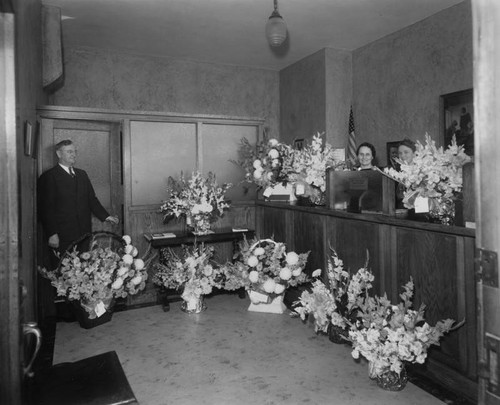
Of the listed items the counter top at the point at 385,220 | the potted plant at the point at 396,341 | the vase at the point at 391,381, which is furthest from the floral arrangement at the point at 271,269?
the vase at the point at 391,381

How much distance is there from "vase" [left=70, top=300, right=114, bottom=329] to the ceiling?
300 cm

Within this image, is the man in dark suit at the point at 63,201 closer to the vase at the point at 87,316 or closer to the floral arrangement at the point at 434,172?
the vase at the point at 87,316

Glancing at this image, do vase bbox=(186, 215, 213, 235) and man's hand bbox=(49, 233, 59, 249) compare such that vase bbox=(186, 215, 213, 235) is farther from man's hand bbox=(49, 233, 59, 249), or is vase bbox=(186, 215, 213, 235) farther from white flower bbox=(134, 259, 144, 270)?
man's hand bbox=(49, 233, 59, 249)

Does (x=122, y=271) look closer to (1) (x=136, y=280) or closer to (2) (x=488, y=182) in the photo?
(1) (x=136, y=280)

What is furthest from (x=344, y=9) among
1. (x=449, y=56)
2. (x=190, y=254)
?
(x=190, y=254)

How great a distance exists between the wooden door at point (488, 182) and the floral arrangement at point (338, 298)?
4.94 ft

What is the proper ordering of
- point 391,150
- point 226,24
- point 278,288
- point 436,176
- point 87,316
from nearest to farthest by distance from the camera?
point 436,176 < point 87,316 < point 278,288 < point 226,24 < point 391,150

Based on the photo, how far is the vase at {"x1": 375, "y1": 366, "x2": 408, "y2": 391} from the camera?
2.15 metres

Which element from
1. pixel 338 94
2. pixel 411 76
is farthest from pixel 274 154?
pixel 338 94

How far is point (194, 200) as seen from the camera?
3795mm

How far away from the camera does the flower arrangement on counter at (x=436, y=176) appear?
2.26 metres

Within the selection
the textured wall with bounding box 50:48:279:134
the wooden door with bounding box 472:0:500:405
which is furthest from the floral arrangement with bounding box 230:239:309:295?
the textured wall with bounding box 50:48:279:134

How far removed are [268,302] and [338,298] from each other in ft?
2.65

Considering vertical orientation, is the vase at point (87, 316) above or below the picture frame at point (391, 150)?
below
